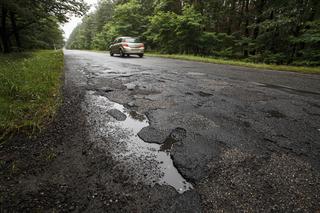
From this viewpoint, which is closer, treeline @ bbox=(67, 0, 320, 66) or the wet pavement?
the wet pavement

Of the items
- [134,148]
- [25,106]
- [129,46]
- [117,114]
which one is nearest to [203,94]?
[117,114]

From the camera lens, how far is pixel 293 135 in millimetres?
2500

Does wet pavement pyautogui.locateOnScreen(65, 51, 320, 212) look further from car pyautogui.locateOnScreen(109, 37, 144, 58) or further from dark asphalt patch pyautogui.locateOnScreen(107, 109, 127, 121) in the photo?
car pyautogui.locateOnScreen(109, 37, 144, 58)

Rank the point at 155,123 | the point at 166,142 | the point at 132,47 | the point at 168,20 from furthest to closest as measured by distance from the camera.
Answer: the point at 168,20, the point at 132,47, the point at 155,123, the point at 166,142

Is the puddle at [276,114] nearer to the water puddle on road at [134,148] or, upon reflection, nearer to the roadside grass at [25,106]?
the water puddle on road at [134,148]

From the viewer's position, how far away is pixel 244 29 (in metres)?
17.2

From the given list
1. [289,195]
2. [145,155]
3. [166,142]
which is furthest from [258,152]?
[145,155]

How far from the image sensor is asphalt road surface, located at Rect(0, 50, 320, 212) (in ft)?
4.80

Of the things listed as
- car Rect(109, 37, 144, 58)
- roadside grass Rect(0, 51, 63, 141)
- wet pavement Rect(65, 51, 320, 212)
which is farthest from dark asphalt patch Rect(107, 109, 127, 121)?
car Rect(109, 37, 144, 58)

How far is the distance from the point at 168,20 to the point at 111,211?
1843cm

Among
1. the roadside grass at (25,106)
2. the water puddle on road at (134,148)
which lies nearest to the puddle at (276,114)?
the water puddle on road at (134,148)

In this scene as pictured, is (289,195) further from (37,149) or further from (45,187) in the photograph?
(37,149)

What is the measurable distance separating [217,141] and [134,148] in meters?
0.98

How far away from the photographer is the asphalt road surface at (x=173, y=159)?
4.80 ft
